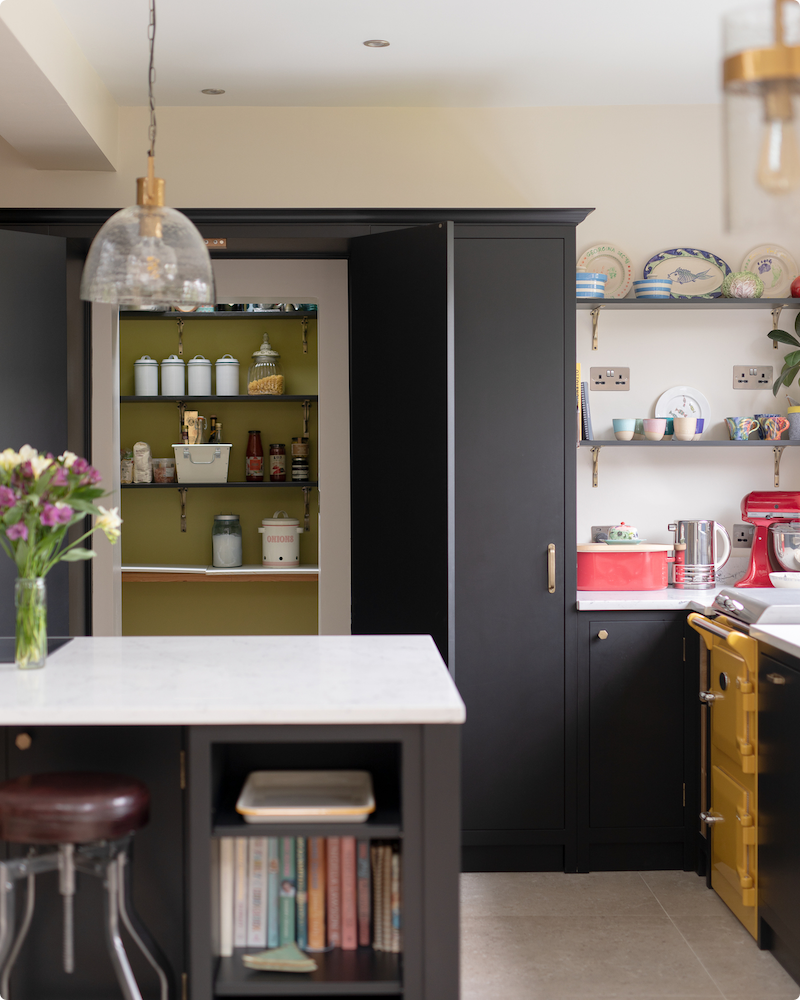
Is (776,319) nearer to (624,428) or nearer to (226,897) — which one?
(624,428)

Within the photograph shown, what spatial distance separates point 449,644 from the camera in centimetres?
304

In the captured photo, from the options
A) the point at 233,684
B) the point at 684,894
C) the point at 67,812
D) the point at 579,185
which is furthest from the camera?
the point at 579,185

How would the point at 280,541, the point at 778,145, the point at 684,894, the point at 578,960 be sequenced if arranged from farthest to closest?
the point at 280,541
the point at 684,894
the point at 578,960
the point at 778,145

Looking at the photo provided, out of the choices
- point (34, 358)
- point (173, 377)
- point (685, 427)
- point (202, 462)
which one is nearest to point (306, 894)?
point (34, 358)

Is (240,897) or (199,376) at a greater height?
(199,376)

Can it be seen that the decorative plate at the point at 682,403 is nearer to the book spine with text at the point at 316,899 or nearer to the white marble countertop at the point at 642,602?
the white marble countertop at the point at 642,602

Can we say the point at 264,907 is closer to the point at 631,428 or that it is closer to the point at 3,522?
the point at 3,522

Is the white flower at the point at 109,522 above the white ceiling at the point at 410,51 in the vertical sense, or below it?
below

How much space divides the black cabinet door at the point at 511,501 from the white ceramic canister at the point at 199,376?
2.10 m

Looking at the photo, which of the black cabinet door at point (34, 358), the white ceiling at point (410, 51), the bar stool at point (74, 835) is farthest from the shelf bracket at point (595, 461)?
the bar stool at point (74, 835)

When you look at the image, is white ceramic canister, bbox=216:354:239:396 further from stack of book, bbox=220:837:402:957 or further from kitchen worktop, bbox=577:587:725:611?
stack of book, bbox=220:837:402:957

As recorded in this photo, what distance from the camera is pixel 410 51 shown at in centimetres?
310

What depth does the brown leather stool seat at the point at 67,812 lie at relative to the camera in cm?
166

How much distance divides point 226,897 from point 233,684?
43 cm
